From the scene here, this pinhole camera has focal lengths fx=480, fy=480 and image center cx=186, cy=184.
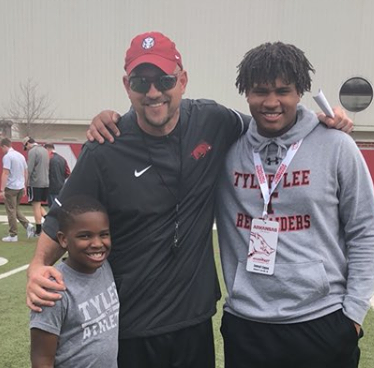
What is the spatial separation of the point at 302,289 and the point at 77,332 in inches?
37.4

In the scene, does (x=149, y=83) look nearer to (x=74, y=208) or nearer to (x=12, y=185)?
(x=74, y=208)

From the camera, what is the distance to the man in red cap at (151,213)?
212cm

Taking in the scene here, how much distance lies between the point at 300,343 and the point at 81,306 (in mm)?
941

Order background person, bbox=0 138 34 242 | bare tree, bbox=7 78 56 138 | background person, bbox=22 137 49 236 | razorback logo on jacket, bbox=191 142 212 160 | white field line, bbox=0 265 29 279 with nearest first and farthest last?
razorback logo on jacket, bbox=191 142 212 160, white field line, bbox=0 265 29 279, background person, bbox=0 138 34 242, background person, bbox=22 137 49 236, bare tree, bbox=7 78 56 138

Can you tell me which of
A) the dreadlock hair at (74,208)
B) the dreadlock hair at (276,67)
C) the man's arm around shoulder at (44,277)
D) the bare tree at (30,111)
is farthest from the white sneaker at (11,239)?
the bare tree at (30,111)

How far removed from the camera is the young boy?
73.2 inches

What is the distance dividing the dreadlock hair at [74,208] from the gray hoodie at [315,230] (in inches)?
26.2

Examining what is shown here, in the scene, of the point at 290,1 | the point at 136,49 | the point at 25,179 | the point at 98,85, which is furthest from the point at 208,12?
the point at 136,49

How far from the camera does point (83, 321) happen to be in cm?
193

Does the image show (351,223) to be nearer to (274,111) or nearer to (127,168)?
(274,111)

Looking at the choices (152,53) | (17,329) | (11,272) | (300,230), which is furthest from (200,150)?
(11,272)

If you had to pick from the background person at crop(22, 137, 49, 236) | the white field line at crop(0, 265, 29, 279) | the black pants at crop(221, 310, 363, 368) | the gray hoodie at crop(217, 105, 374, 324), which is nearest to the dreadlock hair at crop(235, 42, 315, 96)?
the gray hoodie at crop(217, 105, 374, 324)

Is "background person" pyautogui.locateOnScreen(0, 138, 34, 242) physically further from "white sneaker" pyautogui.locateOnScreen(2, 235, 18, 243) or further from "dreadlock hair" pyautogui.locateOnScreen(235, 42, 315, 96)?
"dreadlock hair" pyautogui.locateOnScreen(235, 42, 315, 96)

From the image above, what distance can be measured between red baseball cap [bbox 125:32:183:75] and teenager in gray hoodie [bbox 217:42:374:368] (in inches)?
13.0
